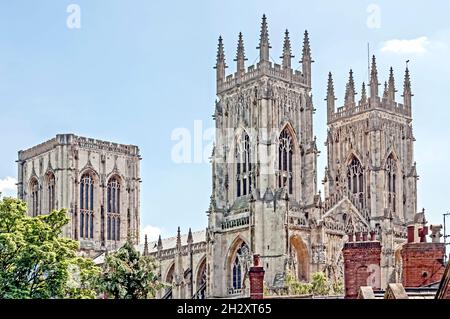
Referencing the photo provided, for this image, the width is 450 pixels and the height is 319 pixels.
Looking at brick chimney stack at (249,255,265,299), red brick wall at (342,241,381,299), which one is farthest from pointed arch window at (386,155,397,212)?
red brick wall at (342,241,381,299)

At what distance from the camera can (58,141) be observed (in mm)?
103188

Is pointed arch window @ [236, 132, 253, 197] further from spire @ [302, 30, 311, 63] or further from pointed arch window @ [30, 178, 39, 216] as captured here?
pointed arch window @ [30, 178, 39, 216]

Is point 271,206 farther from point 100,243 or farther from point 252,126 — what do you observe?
point 100,243

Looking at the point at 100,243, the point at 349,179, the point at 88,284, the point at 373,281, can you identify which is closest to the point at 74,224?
the point at 100,243

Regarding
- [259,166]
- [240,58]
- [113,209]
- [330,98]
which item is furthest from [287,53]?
[113,209]

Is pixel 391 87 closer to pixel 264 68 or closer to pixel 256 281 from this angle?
pixel 264 68

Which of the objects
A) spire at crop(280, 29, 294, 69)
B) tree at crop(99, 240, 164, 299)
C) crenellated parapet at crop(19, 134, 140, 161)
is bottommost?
tree at crop(99, 240, 164, 299)

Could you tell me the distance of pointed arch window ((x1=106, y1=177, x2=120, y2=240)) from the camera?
351 ft

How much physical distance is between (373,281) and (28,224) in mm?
23155

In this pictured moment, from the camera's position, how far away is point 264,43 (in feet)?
257

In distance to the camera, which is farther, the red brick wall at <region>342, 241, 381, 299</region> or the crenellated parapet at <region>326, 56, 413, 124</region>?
the crenellated parapet at <region>326, 56, 413, 124</region>

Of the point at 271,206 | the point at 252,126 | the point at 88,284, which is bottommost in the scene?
the point at 88,284

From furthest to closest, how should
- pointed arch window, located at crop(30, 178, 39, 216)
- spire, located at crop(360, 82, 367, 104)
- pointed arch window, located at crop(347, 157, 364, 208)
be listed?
pointed arch window, located at crop(30, 178, 39, 216) < spire, located at crop(360, 82, 367, 104) < pointed arch window, located at crop(347, 157, 364, 208)

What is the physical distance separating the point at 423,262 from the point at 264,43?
55.5 metres
